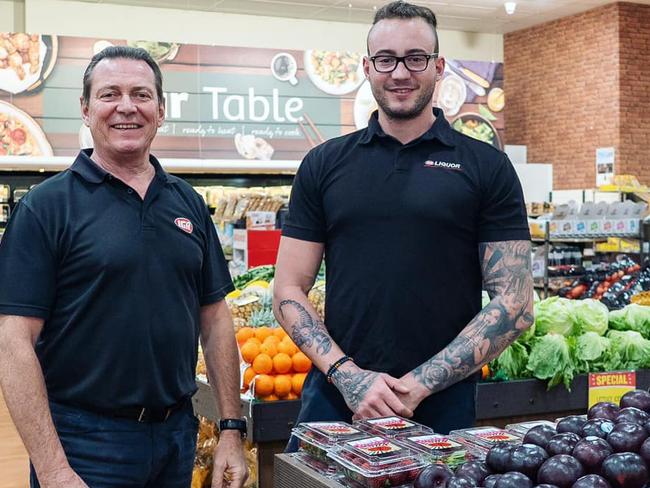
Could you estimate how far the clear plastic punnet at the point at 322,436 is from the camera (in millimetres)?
1886

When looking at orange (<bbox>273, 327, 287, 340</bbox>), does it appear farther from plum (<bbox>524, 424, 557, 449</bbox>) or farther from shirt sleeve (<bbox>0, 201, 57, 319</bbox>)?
plum (<bbox>524, 424, 557, 449</bbox>)

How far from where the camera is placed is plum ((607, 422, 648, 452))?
1.61 m

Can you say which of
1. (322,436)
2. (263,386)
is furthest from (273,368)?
(322,436)

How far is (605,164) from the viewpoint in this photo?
1345 cm

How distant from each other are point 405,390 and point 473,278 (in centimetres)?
37

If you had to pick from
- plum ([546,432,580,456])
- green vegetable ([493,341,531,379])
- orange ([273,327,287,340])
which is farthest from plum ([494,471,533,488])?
orange ([273,327,287,340])

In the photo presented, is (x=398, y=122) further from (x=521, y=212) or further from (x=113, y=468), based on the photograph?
(x=113, y=468)

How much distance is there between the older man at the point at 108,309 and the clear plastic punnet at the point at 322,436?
0.40 m

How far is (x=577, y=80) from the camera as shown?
13.9 m

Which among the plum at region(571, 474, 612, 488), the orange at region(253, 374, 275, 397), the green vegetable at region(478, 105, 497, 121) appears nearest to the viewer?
the plum at region(571, 474, 612, 488)

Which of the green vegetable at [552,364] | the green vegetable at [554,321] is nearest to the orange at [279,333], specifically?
the green vegetable at [552,364]

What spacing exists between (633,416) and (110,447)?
1.16 meters

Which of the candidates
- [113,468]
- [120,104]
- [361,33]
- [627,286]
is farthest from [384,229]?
[361,33]

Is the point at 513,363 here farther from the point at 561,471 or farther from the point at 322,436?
the point at 561,471
